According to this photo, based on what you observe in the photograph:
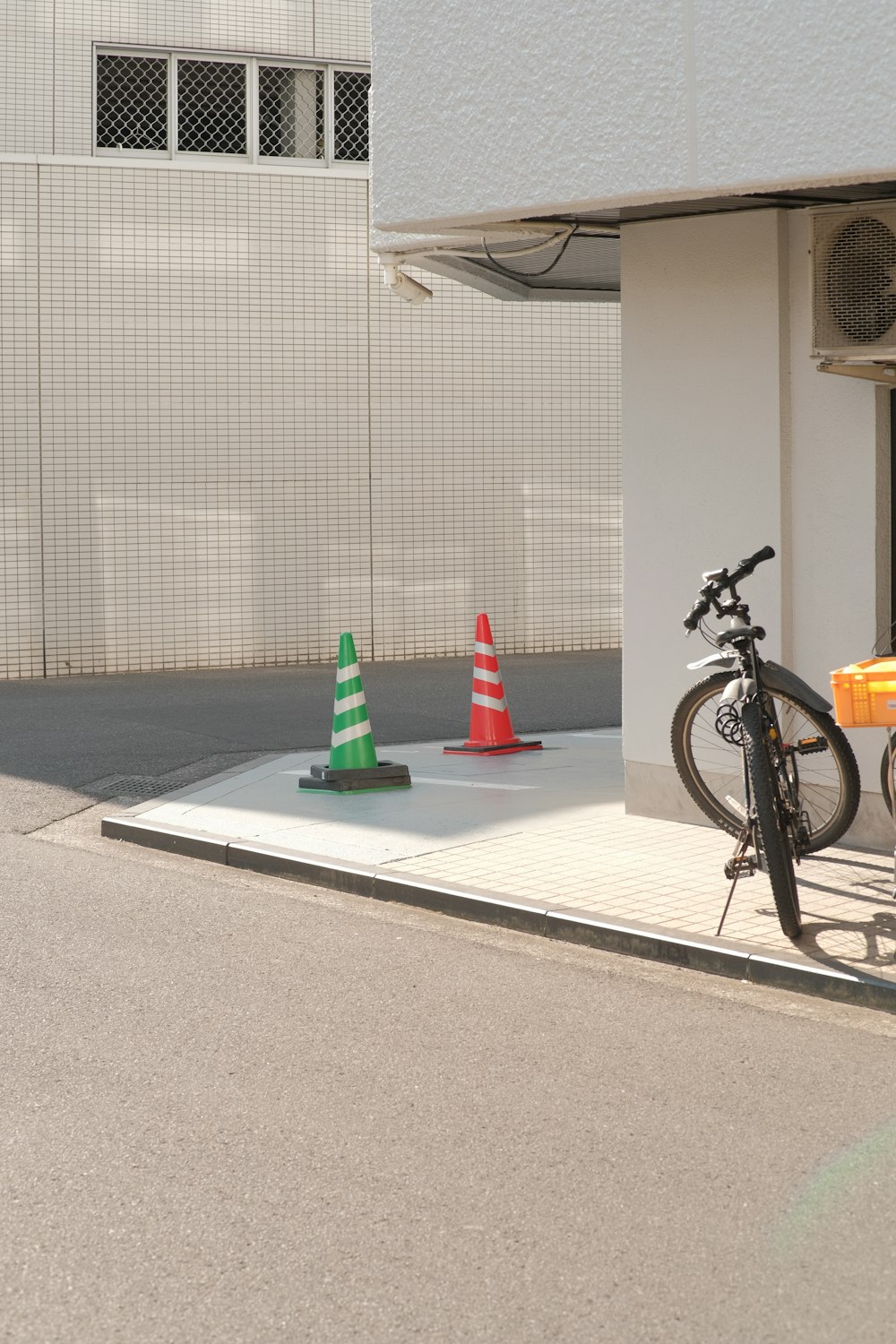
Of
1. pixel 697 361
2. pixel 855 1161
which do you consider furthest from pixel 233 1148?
pixel 697 361

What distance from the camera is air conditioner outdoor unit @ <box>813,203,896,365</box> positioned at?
7211mm

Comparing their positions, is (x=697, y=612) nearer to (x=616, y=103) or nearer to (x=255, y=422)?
(x=616, y=103)

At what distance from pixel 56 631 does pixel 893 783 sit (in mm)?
11787

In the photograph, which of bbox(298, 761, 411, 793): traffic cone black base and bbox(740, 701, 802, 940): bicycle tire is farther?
bbox(298, 761, 411, 793): traffic cone black base

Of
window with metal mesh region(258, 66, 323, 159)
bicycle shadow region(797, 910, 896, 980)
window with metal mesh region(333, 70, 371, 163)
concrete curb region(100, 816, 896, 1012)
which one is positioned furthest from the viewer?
window with metal mesh region(333, 70, 371, 163)

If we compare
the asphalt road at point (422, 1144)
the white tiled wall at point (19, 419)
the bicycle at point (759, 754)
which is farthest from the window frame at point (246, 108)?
the asphalt road at point (422, 1144)

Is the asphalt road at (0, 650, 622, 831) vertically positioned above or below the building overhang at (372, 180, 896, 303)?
below

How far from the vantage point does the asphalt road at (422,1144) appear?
3480 millimetres

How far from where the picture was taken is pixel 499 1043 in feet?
17.2

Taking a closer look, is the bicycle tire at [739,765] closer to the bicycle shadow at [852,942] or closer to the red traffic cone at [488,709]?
the bicycle shadow at [852,942]

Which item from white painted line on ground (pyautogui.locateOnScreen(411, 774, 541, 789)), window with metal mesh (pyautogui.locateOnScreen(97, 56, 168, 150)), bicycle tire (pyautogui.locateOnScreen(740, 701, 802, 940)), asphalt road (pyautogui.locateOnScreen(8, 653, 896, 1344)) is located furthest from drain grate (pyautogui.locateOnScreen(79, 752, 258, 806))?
window with metal mesh (pyautogui.locateOnScreen(97, 56, 168, 150))

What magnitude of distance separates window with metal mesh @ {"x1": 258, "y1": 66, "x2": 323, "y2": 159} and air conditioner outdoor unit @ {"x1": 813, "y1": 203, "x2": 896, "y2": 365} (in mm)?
11456

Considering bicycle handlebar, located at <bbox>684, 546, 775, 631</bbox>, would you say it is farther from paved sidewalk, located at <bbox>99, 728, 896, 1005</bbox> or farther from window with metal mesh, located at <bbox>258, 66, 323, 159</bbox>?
window with metal mesh, located at <bbox>258, 66, 323, 159</bbox>

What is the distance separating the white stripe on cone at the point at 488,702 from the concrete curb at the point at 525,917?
321cm
